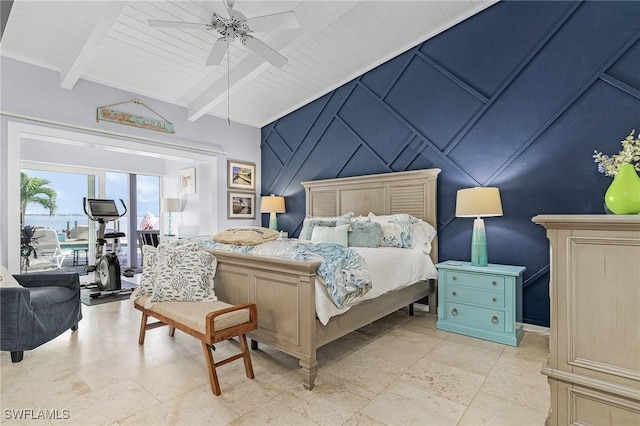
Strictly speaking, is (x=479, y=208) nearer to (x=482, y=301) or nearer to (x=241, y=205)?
(x=482, y=301)

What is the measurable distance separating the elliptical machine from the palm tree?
1887 mm

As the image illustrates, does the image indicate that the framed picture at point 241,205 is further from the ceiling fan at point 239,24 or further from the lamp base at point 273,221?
the ceiling fan at point 239,24

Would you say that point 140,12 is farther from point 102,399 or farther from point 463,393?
point 463,393

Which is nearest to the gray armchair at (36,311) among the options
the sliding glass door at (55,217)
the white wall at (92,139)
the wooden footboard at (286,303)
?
the white wall at (92,139)

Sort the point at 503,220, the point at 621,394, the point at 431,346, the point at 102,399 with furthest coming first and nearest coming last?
the point at 503,220, the point at 431,346, the point at 102,399, the point at 621,394

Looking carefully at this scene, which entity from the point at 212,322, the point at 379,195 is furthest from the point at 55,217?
the point at 379,195

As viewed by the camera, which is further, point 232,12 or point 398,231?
point 398,231

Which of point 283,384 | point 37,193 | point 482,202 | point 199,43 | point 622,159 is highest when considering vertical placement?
point 199,43

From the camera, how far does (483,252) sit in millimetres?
3379

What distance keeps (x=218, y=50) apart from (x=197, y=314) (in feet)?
8.04

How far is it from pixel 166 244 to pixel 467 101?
12.1 ft

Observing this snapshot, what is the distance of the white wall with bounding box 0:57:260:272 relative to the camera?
12.5 ft

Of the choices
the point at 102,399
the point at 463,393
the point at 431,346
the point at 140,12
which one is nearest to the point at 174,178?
the point at 140,12

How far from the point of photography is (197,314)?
235 cm
